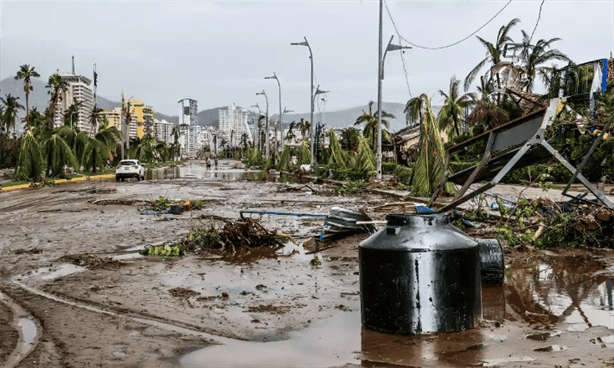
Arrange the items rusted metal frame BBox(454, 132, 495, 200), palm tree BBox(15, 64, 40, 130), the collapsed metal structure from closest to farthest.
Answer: the collapsed metal structure → rusted metal frame BBox(454, 132, 495, 200) → palm tree BBox(15, 64, 40, 130)

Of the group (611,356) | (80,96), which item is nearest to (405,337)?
(611,356)

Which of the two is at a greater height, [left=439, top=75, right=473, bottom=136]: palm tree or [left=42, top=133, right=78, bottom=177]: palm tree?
[left=439, top=75, right=473, bottom=136]: palm tree

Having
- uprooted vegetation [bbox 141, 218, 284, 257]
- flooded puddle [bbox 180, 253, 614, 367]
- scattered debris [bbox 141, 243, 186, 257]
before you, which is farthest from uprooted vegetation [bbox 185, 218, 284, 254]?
flooded puddle [bbox 180, 253, 614, 367]

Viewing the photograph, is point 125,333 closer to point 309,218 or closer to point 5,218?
point 309,218

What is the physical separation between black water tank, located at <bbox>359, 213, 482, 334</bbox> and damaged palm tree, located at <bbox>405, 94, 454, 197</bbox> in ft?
48.3

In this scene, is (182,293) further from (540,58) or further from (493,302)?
(540,58)

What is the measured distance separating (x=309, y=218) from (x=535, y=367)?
38.0 feet

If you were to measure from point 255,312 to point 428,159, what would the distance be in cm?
1546

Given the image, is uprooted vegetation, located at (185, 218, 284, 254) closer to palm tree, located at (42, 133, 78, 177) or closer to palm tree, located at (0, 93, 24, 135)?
palm tree, located at (42, 133, 78, 177)

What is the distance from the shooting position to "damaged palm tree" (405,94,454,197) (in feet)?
65.6

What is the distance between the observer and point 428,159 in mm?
21203

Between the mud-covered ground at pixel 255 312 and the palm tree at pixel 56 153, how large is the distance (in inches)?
1284

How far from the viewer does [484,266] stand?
757 cm

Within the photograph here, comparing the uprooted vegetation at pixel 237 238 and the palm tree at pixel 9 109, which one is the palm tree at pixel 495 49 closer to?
the uprooted vegetation at pixel 237 238
